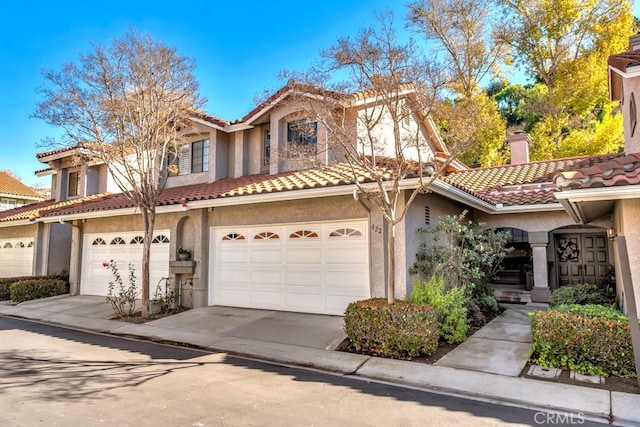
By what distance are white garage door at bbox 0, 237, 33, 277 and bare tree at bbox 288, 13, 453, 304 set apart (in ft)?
53.1

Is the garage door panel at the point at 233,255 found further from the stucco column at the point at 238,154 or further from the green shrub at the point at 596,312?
the green shrub at the point at 596,312

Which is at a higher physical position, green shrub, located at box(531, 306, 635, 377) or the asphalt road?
green shrub, located at box(531, 306, 635, 377)

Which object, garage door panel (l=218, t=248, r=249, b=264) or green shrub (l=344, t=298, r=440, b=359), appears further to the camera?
garage door panel (l=218, t=248, r=249, b=264)

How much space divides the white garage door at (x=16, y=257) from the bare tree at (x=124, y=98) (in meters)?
9.55

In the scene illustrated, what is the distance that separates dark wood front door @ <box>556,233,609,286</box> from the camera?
12.6 meters

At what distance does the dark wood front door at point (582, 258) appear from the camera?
41.3 ft

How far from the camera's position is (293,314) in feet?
33.9

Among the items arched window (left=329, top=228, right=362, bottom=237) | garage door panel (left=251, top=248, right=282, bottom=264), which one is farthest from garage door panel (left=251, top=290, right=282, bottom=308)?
arched window (left=329, top=228, right=362, bottom=237)

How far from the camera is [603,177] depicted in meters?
5.84

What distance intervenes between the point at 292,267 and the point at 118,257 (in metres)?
7.43

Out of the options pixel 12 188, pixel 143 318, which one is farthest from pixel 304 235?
pixel 12 188

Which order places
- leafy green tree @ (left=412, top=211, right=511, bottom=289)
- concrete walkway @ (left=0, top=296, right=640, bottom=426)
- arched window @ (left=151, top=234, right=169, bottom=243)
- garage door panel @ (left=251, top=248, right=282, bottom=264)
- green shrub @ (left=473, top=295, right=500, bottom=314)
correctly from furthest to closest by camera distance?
1. arched window @ (left=151, top=234, right=169, bottom=243)
2. garage door panel @ (left=251, top=248, right=282, bottom=264)
3. green shrub @ (left=473, top=295, right=500, bottom=314)
4. leafy green tree @ (left=412, top=211, right=511, bottom=289)
5. concrete walkway @ (left=0, top=296, right=640, bottom=426)

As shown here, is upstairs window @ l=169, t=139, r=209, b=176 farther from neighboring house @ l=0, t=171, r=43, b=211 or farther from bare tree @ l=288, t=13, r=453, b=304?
neighboring house @ l=0, t=171, r=43, b=211

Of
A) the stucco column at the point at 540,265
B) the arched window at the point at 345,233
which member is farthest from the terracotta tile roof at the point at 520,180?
the arched window at the point at 345,233
